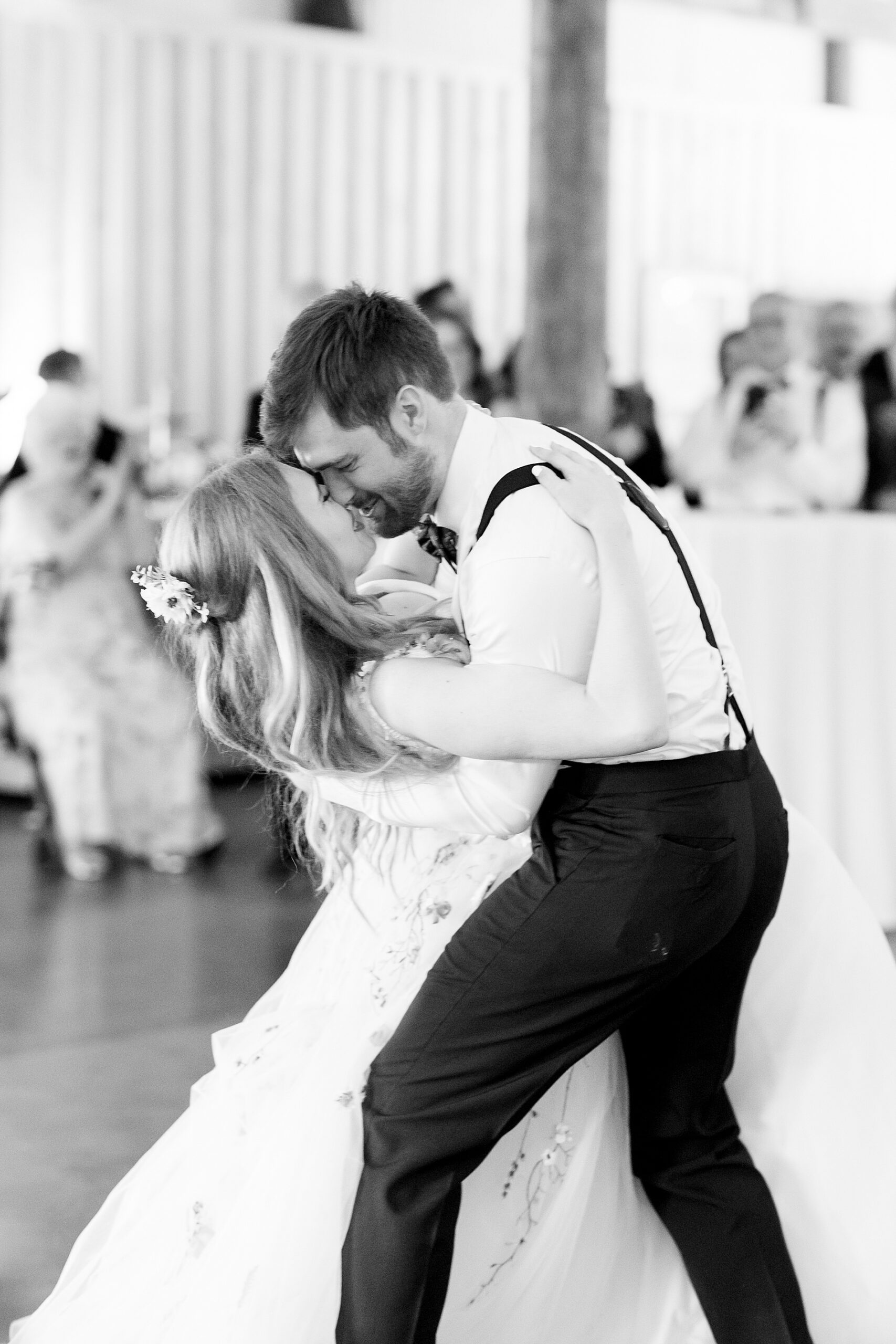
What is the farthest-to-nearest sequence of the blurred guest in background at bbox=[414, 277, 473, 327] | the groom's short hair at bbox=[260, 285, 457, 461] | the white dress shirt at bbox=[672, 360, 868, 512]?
the blurred guest in background at bbox=[414, 277, 473, 327] < the white dress shirt at bbox=[672, 360, 868, 512] < the groom's short hair at bbox=[260, 285, 457, 461]

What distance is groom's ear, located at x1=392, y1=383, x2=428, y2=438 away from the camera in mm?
1577

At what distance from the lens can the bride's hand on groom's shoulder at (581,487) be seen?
1.47 meters

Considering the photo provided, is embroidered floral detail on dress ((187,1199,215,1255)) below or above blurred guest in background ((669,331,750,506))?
below

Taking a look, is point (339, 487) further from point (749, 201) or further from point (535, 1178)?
point (749, 201)

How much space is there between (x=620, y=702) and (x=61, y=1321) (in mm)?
1052

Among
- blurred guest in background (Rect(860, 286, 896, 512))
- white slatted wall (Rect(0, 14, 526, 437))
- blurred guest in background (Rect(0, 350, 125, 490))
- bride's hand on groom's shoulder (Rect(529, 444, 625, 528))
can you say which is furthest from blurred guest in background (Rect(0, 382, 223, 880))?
bride's hand on groom's shoulder (Rect(529, 444, 625, 528))

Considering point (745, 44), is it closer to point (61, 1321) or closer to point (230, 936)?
point (230, 936)

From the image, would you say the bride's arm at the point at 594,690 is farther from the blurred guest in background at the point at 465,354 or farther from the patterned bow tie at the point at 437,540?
the blurred guest in background at the point at 465,354

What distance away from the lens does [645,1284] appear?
1.87 metres

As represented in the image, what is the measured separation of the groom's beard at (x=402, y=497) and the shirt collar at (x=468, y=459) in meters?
0.02

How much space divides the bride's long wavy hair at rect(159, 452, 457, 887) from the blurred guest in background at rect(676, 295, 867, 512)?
295cm

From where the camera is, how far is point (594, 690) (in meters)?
1.45

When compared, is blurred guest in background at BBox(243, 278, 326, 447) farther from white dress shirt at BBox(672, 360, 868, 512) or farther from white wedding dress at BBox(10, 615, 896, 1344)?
white wedding dress at BBox(10, 615, 896, 1344)

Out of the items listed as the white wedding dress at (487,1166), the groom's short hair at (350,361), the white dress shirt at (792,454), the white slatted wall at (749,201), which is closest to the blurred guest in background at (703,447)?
the white dress shirt at (792,454)
